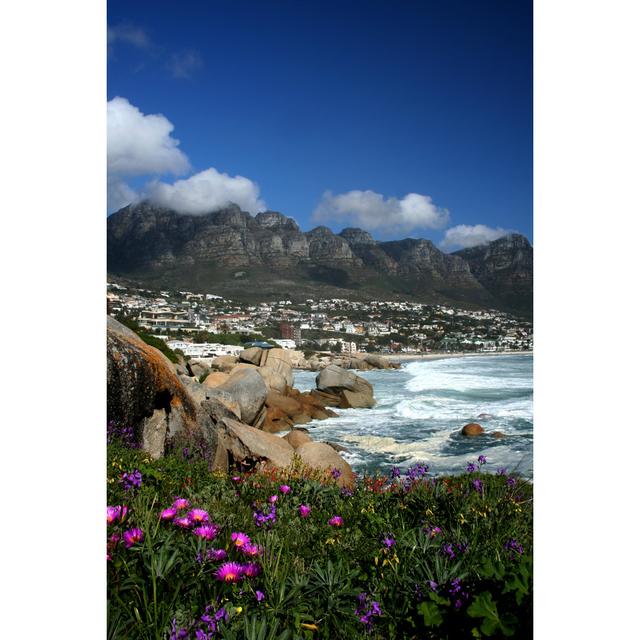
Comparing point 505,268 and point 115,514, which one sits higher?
point 505,268

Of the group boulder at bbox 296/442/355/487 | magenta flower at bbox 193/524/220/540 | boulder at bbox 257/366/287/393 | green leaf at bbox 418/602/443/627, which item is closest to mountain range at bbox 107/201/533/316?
green leaf at bbox 418/602/443/627

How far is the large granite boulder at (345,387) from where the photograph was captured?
28.2 feet

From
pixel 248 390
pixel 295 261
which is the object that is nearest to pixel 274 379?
pixel 248 390

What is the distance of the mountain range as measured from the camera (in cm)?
296

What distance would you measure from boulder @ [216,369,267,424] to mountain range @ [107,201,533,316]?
3402 millimetres

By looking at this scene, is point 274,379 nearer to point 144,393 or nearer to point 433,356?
point 433,356

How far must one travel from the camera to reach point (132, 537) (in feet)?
→ 5.48

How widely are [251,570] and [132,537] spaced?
1.36 ft

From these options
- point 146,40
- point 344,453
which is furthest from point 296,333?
point 146,40

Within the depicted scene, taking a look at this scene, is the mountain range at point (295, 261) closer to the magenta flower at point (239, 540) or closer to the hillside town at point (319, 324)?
the hillside town at point (319, 324)

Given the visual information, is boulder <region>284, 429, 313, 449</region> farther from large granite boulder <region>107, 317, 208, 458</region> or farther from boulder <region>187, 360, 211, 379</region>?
large granite boulder <region>107, 317, 208, 458</region>
